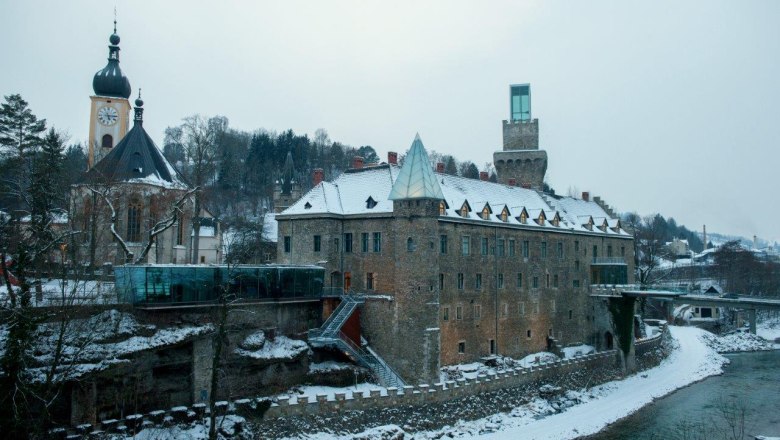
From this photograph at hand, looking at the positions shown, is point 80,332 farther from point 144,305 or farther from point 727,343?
point 727,343

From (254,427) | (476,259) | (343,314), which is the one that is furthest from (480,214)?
(254,427)

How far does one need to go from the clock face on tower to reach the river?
5137cm

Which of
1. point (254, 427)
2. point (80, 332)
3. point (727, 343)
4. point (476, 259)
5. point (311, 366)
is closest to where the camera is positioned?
point (80, 332)

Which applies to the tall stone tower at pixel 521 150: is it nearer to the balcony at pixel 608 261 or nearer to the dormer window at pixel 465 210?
the balcony at pixel 608 261

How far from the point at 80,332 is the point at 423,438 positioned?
53.9 ft

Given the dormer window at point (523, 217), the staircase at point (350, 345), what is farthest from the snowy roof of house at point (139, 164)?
the dormer window at point (523, 217)

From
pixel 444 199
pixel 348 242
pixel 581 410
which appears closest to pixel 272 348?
pixel 348 242

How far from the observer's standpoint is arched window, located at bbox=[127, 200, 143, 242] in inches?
1769

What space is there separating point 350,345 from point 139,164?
22.5 m

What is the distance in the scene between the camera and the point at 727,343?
67.0 m

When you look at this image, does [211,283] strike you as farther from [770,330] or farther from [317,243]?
[770,330]

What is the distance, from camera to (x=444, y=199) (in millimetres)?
39625

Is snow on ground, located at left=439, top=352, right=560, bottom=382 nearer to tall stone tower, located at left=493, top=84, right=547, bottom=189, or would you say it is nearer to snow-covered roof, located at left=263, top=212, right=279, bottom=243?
tall stone tower, located at left=493, top=84, right=547, bottom=189

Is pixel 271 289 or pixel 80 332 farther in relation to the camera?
pixel 271 289
